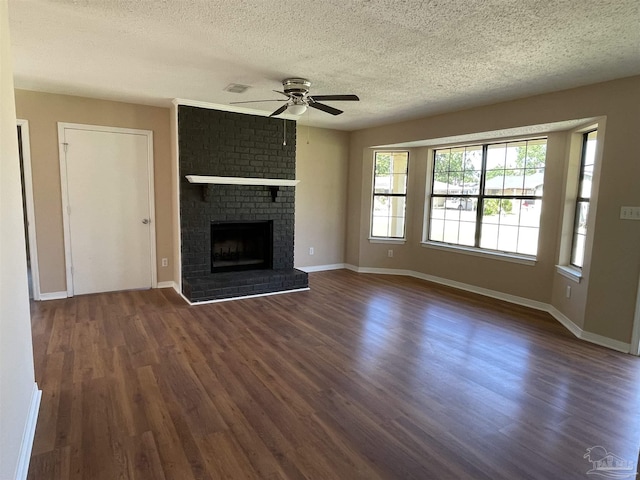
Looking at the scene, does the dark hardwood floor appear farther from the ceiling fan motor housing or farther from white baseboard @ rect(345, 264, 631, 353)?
the ceiling fan motor housing

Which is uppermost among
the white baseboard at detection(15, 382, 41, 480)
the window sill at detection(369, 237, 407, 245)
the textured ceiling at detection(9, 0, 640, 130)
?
the textured ceiling at detection(9, 0, 640, 130)

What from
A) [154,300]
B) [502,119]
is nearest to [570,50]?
[502,119]

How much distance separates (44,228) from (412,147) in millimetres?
5125

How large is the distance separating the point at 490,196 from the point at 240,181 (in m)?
3.36

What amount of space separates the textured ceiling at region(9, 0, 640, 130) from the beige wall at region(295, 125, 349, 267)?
198 cm

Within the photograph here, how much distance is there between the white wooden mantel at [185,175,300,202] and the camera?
4492 mm

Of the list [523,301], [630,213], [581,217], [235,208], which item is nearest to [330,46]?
[235,208]

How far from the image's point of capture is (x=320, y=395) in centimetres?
248

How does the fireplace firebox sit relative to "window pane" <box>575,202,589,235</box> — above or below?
below

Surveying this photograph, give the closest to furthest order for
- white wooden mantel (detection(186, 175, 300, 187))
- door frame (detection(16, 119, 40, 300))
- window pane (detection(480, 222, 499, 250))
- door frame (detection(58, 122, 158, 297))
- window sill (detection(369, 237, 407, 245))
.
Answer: door frame (detection(16, 119, 40, 300)) < door frame (detection(58, 122, 158, 297)) < white wooden mantel (detection(186, 175, 300, 187)) < window pane (detection(480, 222, 499, 250)) < window sill (detection(369, 237, 407, 245))

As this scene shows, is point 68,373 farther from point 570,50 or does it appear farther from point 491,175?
point 491,175

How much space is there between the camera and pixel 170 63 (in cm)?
319

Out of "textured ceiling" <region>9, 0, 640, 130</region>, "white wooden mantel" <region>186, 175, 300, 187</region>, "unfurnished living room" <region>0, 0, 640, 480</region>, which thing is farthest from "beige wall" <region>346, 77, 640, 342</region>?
"white wooden mantel" <region>186, 175, 300, 187</region>

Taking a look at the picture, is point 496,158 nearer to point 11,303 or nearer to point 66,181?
point 11,303
